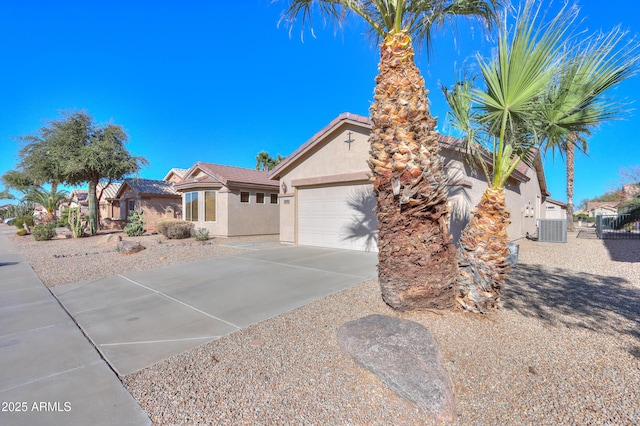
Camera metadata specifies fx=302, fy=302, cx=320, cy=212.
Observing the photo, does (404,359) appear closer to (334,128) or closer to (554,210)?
(334,128)

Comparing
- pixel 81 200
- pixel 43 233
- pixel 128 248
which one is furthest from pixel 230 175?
pixel 81 200

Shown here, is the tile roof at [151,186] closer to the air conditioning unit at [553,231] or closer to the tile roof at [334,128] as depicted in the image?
the tile roof at [334,128]

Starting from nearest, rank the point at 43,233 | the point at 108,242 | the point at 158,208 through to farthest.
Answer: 1. the point at 108,242
2. the point at 43,233
3. the point at 158,208

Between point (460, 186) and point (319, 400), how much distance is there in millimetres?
8140

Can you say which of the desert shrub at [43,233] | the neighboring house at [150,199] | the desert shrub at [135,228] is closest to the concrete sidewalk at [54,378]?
the desert shrub at [135,228]

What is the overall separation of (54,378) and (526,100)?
21.3ft

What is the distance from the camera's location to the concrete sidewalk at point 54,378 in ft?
8.34

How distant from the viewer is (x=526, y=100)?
4.14 m

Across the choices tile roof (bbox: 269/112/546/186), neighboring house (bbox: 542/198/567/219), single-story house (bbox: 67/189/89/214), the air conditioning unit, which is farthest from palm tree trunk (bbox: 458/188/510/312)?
single-story house (bbox: 67/189/89/214)

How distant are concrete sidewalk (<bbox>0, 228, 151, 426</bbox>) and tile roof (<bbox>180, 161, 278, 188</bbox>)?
A: 11.8 m

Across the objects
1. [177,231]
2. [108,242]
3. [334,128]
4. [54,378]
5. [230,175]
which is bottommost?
[54,378]

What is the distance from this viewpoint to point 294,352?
3539mm

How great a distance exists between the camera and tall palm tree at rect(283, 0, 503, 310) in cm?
419

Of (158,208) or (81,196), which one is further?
(81,196)
